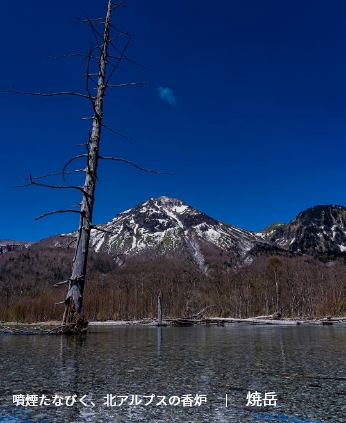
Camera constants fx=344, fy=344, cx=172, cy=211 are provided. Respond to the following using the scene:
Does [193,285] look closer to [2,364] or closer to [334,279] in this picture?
[334,279]

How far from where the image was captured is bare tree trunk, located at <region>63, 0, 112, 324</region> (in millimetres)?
9156

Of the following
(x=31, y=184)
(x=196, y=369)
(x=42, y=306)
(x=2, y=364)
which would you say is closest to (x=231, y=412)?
(x=196, y=369)

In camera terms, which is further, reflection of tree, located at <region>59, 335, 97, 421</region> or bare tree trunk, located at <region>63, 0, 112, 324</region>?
bare tree trunk, located at <region>63, 0, 112, 324</region>

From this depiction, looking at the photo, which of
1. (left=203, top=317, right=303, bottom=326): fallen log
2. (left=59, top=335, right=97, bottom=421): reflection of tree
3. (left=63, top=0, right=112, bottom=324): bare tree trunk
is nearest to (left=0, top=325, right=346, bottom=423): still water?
(left=59, top=335, right=97, bottom=421): reflection of tree

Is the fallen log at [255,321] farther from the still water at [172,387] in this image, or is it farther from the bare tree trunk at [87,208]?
the still water at [172,387]

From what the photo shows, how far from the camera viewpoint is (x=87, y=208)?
984cm

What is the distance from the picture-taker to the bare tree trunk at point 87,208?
9.16 m

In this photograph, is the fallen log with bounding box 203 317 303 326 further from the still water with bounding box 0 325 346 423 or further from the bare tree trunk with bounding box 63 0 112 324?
the still water with bounding box 0 325 346 423

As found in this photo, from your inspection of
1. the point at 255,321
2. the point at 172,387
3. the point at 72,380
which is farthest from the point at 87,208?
the point at 255,321

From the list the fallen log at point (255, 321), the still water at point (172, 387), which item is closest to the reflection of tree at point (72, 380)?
the still water at point (172, 387)

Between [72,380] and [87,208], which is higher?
[87,208]

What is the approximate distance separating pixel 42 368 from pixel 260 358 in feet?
10.3

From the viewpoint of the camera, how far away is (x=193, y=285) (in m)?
134

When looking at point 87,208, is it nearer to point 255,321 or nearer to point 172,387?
point 172,387
